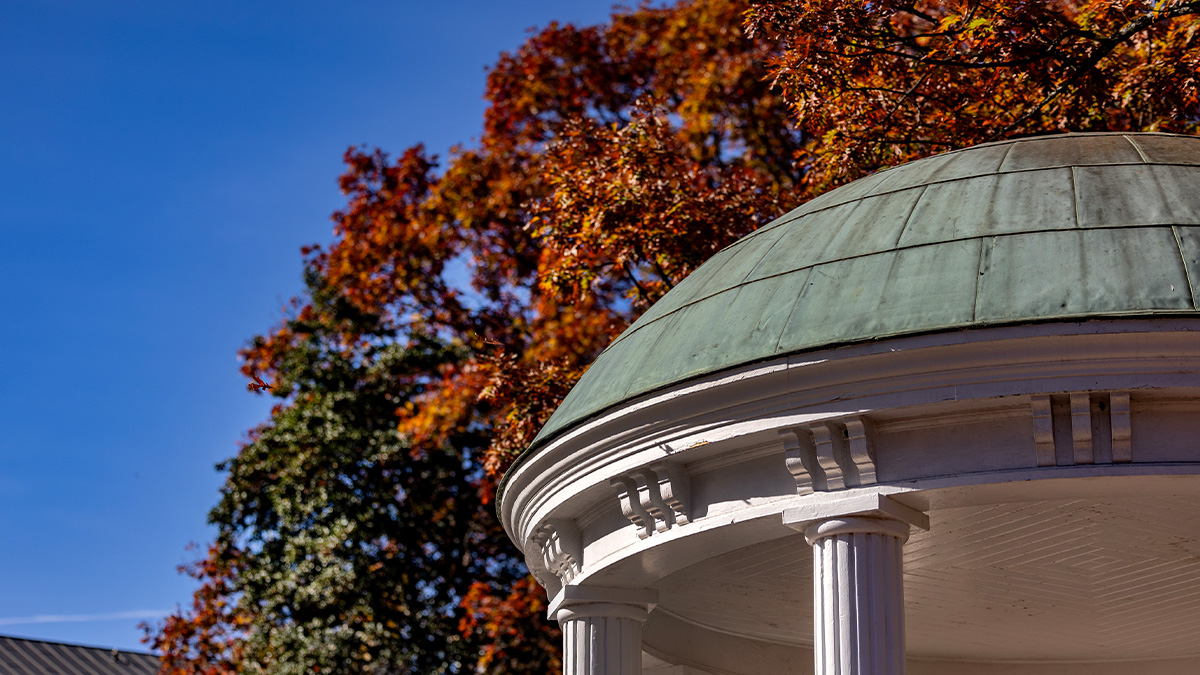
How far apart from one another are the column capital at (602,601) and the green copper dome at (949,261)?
1.37m

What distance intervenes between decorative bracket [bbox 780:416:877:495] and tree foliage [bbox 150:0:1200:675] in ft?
33.7

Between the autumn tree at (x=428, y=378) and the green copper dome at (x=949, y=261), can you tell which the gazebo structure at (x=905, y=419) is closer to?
the green copper dome at (x=949, y=261)

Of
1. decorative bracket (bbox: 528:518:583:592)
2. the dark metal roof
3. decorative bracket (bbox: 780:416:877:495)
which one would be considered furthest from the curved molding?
the dark metal roof

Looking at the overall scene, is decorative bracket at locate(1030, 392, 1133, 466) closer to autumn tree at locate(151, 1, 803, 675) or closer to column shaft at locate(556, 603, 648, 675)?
column shaft at locate(556, 603, 648, 675)

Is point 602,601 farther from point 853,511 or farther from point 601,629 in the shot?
point 853,511

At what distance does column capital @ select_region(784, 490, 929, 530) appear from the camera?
8945 mm

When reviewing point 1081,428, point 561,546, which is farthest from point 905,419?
point 561,546

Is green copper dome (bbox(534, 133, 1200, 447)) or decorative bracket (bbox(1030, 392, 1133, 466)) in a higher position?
green copper dome (bbox(534, 133, 1200, 447))

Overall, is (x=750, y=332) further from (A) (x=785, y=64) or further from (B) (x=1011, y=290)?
(A) (x=785, y=64)

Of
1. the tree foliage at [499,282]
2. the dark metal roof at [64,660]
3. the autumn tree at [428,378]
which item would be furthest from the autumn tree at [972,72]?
the dark metal roof at [64,660]

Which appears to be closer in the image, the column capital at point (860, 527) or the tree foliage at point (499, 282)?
the column capital at point (860, 527)

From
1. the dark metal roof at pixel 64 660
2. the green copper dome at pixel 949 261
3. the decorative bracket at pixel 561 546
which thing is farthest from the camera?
the dark metal roof at pixel 64 660

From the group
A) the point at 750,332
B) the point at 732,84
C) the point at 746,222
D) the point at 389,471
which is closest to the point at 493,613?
the point at 389,471

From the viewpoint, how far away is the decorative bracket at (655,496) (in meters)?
9.92
